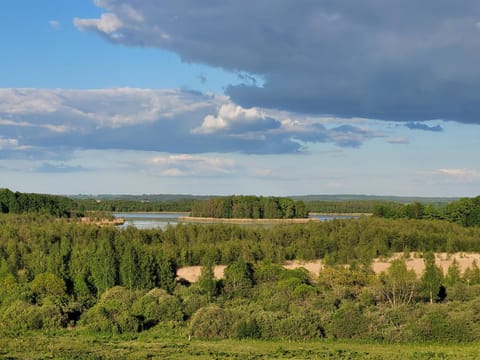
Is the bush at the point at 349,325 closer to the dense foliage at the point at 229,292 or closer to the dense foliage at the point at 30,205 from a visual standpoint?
the dense foliage at the point at 229,292

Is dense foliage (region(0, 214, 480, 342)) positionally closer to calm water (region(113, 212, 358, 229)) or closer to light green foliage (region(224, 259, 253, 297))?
light green foliage (region(224, 259, 253, 297))

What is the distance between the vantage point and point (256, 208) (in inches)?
4700

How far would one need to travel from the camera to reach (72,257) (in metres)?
38.9

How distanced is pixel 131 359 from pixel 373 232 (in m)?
44.2

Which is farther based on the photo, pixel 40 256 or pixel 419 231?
pixel 419 231

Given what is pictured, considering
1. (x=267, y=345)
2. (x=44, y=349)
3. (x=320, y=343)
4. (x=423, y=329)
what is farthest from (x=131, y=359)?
(x=423, y=329)

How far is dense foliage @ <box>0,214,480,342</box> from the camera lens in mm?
23625

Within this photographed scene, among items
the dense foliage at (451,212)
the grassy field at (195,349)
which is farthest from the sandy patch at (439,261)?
the grassy field at (195,349)

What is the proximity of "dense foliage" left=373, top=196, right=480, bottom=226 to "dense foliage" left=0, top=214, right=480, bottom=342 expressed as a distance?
2768 cm

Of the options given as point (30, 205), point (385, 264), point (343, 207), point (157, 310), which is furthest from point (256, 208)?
point (157, 310)

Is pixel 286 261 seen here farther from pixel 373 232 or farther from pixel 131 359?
pixel 131 359

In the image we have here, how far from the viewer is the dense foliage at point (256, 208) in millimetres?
119000

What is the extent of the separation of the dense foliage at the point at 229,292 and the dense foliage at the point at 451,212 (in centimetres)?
2768

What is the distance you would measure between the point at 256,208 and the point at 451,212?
147 ft
